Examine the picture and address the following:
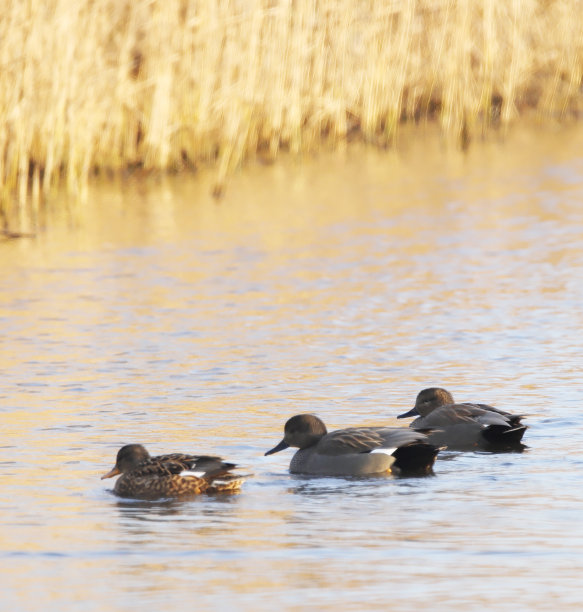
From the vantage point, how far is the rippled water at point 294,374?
6.12 m

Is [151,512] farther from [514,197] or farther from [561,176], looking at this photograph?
[561,176]

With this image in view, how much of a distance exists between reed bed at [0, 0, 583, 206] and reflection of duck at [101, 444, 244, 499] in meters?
9.34

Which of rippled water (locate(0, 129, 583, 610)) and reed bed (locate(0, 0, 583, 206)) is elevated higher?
reed bed (locate(0, 0, 583, 206))

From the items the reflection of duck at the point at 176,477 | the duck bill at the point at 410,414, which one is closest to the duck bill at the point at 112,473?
the reflection of duck at the point at 176,477

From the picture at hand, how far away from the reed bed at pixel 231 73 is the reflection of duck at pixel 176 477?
9.34 m

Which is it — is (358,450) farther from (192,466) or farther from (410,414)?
(410,414)

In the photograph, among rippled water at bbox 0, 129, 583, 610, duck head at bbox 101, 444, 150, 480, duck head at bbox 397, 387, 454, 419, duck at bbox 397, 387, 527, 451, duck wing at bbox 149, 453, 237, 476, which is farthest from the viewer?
duck head at bbox 397, 387, 454, 419

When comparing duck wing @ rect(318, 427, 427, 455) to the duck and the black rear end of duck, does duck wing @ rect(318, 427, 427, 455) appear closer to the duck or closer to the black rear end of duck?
the black rear end of duck

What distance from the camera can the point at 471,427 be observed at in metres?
8.48

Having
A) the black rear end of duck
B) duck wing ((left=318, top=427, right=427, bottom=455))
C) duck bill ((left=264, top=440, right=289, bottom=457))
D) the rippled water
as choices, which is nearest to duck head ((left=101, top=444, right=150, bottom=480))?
the rippled water

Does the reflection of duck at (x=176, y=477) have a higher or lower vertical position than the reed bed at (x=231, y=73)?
lower

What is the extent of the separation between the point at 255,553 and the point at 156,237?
35.2ft

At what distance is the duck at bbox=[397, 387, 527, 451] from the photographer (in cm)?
828

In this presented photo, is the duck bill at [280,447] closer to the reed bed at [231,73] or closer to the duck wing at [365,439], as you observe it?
the duck wing at [365,439]
